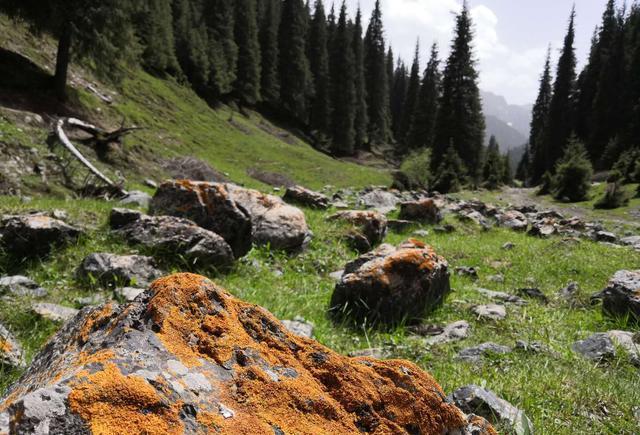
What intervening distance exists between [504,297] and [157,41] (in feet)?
172

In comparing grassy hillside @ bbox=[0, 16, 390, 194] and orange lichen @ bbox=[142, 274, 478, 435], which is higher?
grassy hillside @ bbox=[0, 16, 390, 194]

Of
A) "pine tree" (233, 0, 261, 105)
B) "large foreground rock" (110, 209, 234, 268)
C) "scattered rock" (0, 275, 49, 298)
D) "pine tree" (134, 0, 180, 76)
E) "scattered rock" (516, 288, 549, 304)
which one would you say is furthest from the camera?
"pine tree" (233, 0, 261, 105)

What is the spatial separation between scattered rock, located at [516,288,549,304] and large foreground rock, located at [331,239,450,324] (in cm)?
204

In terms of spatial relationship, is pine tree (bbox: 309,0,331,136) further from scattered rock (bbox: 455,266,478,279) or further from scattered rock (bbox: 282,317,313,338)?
scattered rock (bbox: 282,317,313,338)

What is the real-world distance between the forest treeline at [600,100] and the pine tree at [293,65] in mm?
41836

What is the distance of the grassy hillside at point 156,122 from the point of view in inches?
744

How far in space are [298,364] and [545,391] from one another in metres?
2.52

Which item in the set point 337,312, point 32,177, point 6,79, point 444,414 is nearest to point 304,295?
point 337,312

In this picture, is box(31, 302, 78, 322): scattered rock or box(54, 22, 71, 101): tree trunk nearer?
box(31, 302, 78, 322): scattered rock

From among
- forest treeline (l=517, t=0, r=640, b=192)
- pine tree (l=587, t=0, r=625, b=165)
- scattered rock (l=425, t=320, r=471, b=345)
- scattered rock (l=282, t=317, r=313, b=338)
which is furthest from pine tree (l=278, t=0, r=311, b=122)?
scattered rock (l=282, t=317, r=313, b=338)

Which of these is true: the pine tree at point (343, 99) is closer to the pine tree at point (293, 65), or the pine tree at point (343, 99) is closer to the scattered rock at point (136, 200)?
the pine tree at point (293, 65)

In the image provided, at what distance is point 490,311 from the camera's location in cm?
654

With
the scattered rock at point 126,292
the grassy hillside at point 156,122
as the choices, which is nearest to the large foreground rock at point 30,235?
the scattered rock at point 126,292

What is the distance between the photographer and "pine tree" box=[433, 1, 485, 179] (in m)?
51.1
